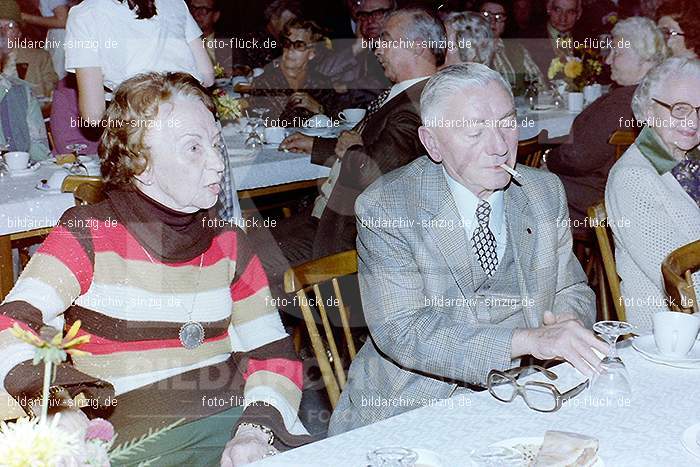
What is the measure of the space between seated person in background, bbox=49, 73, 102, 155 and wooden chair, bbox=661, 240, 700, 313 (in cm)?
283

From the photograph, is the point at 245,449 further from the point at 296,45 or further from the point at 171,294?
the point at 296,45

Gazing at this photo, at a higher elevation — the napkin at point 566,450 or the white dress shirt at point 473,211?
the white dress shirt at point 473,211

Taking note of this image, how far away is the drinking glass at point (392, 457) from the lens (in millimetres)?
1266

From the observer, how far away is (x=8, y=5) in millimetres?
5465

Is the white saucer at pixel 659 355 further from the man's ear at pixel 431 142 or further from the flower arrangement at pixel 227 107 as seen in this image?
the flower arrangement at pixel 227 107

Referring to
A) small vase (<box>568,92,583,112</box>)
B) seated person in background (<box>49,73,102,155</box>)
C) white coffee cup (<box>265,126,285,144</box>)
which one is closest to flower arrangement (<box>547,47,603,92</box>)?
small vase (<box>568,92,583,112</box>)

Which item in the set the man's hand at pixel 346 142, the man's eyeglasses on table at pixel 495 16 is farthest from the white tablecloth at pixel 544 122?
the man's hand at pixel 346 142

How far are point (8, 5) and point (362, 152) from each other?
3.23 m

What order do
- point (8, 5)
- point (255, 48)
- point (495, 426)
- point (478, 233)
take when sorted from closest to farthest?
point (495, 426), point (478, 233), point (8, 5), point (255, 48)

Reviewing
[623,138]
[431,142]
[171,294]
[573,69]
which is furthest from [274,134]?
[573,69]

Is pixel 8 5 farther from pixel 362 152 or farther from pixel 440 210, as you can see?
pixel 440 210

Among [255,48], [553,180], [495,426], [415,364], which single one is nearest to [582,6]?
[255,48]

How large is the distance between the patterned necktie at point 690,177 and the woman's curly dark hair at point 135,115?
4.88 feet

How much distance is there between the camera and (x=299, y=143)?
4.14 m
